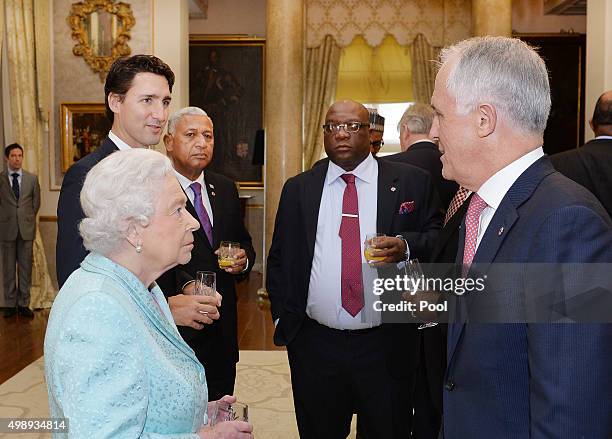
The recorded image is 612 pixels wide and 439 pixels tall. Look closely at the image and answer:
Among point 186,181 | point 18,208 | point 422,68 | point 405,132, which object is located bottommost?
point 18,208

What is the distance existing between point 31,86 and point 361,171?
713 centimetres

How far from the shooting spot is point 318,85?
514 inches

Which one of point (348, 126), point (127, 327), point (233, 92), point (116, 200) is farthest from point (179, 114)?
point (233, 92)

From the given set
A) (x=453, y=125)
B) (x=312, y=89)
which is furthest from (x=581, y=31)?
(x=453, y=125)

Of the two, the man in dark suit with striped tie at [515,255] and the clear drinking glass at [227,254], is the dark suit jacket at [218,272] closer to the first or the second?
the clear drinking glass at [227,254]

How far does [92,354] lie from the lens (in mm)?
1672

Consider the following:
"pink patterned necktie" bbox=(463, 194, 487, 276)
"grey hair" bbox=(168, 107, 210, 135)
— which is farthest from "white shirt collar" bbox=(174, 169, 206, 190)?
"pink patterned necktie" bbox=(463, 194, 487, 276)

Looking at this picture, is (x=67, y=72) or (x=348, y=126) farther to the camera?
(x=67, y=72)

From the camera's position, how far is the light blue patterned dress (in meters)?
1.66

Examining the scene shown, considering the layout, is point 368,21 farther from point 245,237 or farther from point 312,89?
point 245,237

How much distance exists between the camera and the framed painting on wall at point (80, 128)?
9594 millimetres

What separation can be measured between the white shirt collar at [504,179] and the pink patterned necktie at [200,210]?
7.84 ft

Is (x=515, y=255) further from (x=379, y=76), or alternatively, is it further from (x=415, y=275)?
(x=379, y=76)

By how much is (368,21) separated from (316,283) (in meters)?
10.3
